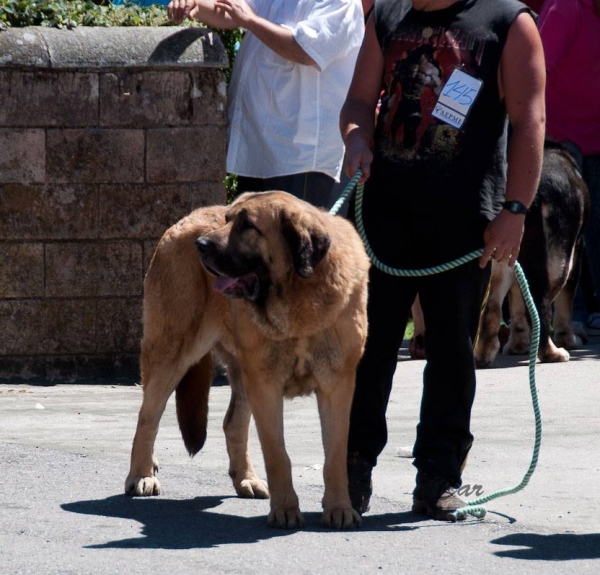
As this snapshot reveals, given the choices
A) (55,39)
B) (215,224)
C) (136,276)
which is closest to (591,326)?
(136,276)

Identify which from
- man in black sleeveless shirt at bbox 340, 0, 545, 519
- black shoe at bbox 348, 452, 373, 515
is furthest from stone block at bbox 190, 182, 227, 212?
black shoe at bbox 348, 452, 373, 515

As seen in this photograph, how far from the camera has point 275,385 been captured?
4.88 m

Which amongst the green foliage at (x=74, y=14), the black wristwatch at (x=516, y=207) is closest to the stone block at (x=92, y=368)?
the green foliage at (x=74, y=14)

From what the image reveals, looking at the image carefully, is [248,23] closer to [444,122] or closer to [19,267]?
[19,267]

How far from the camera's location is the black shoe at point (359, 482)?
201 inches

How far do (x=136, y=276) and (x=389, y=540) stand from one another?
403cm

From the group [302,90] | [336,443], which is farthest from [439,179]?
[302,90]

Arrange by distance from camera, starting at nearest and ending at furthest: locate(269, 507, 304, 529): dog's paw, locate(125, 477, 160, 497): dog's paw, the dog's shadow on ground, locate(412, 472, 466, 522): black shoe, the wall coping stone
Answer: the dog's shadow on ground → locate(269, 507, 304, 529): dog's paw → locate(412, 472, 466, 522): black shoe → locate(125, 477, 160, 497): dog's paw → the wall coping stone

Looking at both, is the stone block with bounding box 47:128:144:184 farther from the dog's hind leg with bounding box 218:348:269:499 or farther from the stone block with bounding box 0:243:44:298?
the dog's hind leg with bounding box 218:348:269:499

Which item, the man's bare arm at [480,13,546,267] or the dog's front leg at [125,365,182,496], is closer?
the man's bare arm at [480,13,546,267]

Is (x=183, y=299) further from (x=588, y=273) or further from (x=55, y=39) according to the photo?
(x=588, y=273)

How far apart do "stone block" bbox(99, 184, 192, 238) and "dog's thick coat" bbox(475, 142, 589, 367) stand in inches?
85.5

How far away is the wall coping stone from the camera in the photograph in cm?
802

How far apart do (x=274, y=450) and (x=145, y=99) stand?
3835 mm
